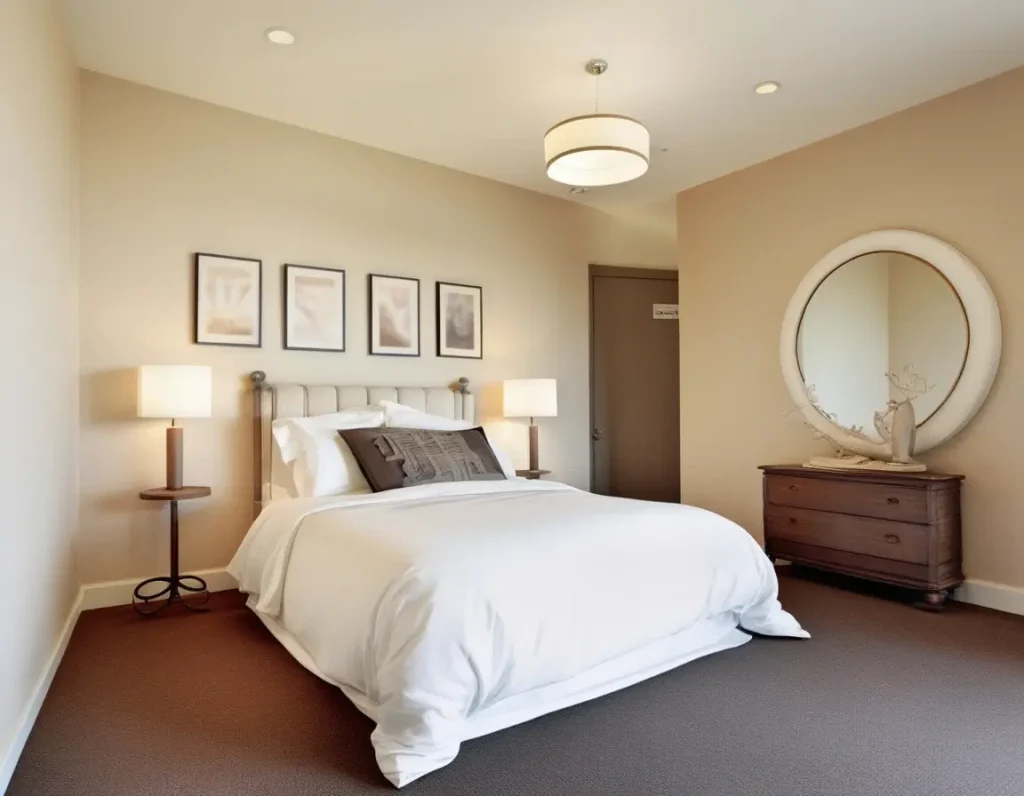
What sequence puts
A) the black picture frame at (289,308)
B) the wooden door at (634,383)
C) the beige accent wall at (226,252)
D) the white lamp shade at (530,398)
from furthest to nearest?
the wooden door at (634,383)
the white lamp shade at (530,398)
the black picture frame at (289,308)
the beige accent wall at (226,252)

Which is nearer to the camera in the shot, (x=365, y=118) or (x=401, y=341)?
(x=365, y=118)

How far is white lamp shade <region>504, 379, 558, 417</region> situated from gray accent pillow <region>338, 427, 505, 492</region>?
3.00 feet

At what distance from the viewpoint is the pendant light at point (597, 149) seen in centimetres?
278

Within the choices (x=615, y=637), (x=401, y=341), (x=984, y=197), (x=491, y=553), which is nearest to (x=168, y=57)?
(x=401, y=341)

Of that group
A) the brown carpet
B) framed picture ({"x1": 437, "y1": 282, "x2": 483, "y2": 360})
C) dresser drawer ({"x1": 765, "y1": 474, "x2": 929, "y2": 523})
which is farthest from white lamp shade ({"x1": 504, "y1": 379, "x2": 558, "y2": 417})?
the brown carpet

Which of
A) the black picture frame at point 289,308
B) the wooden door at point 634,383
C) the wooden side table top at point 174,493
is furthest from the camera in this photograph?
the wooden door at point 634,383

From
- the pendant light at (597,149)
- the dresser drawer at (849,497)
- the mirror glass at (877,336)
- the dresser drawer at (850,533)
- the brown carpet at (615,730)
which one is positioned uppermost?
the pendant light at (597,149)

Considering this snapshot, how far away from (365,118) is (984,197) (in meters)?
3.41

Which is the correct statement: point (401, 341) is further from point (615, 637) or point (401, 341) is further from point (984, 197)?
point (984, 197)

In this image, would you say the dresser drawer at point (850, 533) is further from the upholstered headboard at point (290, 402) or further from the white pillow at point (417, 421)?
the upholstered headboard at point (290, 402)

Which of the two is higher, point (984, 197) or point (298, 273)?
point (984, 197)

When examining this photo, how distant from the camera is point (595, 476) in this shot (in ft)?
17.9

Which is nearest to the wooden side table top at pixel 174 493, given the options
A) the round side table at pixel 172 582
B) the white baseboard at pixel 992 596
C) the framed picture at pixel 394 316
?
the round side table at pixel 172 582

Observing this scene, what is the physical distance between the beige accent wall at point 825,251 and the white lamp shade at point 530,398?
1.18 meters
